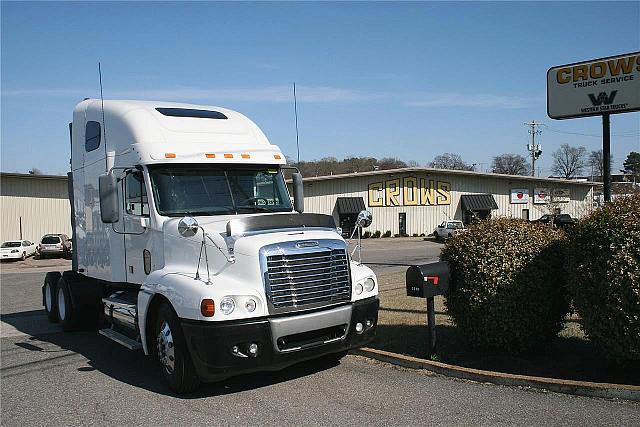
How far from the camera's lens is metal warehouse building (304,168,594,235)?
4800 cm

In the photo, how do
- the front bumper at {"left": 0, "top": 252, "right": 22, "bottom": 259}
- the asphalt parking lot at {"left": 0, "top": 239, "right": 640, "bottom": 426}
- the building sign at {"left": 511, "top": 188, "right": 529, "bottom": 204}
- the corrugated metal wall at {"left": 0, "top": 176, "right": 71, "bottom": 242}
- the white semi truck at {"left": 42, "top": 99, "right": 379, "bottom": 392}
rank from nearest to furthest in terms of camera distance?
the asphalt parking lot at {"left": 0, "top": 239, "right": 640, "bottom": 426} < the white semi truck at {"left": 42, "top": 99, "right": 379, "bottom": 392} < the front bumper at {"left": 0, "top": 252, "right": 22, "bottom": 259} < the corrugated metal wall at {"left": 0, "top": 176, "right": 71, "bottom": 242} < the building sign at {"left": 511, "top": 188, "right": 529, "bottom": 204}

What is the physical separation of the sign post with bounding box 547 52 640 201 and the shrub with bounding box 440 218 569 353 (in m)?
1.63

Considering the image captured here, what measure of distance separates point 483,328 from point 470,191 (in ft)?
158

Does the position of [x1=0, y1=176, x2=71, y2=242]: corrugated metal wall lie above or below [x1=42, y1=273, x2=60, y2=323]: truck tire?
above

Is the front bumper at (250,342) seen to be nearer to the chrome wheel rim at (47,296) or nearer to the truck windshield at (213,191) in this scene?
the truck windshield at (213,191)

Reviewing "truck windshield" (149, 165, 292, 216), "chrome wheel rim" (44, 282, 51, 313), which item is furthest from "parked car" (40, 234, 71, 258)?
"truck windshield" (149, 165, 292, 216)

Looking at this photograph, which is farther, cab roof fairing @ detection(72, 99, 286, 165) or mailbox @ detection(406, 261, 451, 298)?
cab roof fairing @ detection(72, 99, 286, 165)

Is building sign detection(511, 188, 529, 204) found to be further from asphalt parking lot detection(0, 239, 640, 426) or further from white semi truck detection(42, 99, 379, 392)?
asphalt parking lot detection(0, 239, 640, 426)

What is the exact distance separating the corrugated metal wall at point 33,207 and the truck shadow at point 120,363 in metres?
30.1

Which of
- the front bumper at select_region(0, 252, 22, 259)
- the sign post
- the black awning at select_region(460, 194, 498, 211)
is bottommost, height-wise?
the front bumper at select_region(0, 252, 22, 259)

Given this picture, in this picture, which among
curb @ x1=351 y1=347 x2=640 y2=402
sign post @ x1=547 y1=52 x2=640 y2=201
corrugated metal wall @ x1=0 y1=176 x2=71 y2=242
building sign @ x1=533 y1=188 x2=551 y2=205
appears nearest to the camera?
curb @ x1=351 y1=347 x2=640 y2=402

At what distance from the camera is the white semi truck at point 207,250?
6.22m

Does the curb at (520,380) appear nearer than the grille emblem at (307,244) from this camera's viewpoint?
Yes

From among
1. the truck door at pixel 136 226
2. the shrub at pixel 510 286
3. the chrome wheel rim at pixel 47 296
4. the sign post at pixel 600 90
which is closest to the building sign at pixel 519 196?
the sign post at pixel 600 90
